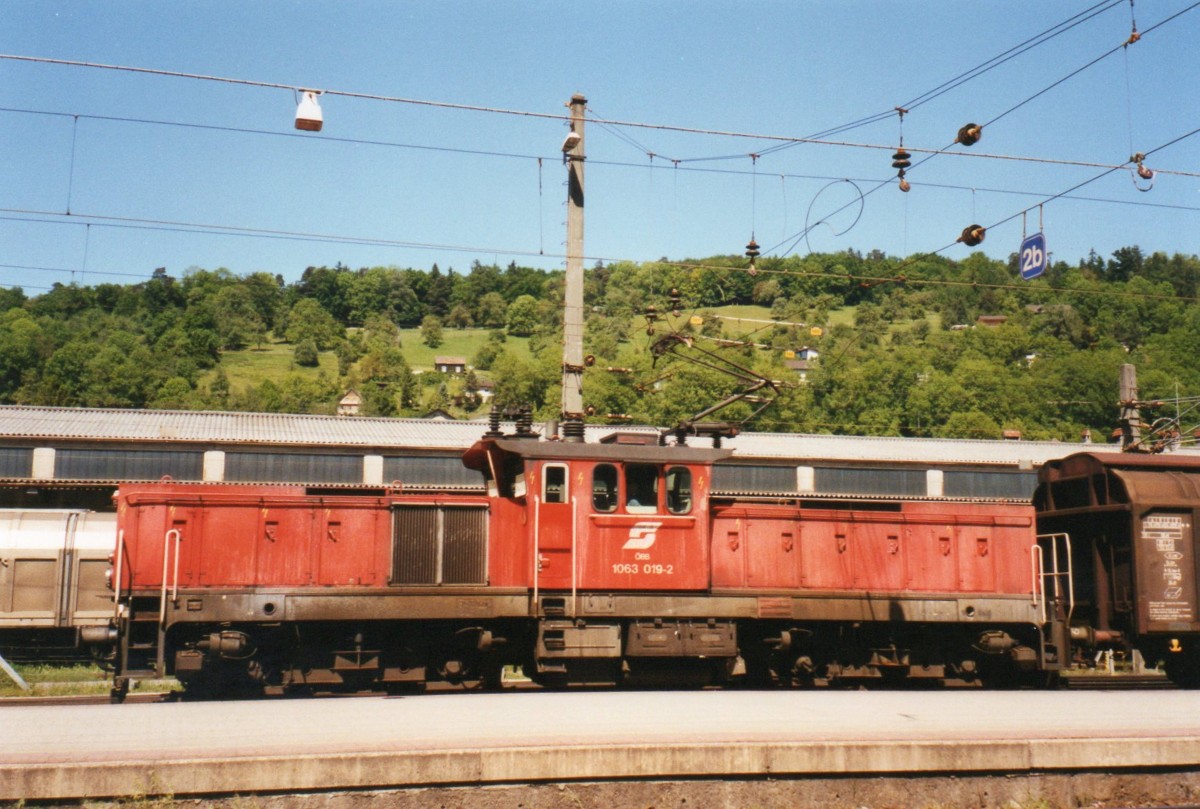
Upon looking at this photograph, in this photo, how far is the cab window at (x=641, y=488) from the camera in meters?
14.6

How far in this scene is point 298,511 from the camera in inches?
550

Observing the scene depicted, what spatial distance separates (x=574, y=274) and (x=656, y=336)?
25836mm

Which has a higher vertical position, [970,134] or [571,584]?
[970,134]

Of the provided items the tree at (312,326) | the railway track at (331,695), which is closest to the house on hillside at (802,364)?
the railway track at (331,695)

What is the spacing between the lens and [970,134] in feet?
52.6

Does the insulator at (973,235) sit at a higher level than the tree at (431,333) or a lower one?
lower

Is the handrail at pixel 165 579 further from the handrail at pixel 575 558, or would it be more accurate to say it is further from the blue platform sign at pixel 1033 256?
the blue platform sign at pixel 1033 256

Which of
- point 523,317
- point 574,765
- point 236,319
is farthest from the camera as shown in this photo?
point 523,317

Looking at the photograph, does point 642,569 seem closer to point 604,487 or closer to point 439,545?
point 604,487

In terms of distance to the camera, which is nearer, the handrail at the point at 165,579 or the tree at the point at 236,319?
the handrail at the point at 165,579

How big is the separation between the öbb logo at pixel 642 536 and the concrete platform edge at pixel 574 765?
628cm

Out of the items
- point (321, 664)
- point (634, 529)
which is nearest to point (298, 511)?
point (321, 664)

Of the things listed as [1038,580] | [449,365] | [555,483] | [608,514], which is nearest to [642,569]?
[608,514]

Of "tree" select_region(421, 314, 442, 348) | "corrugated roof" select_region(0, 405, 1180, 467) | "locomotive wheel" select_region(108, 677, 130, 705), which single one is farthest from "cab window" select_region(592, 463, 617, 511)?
"tree" select_region(421, 314, 442, 348)
